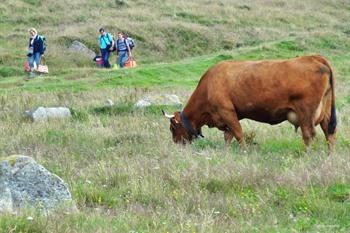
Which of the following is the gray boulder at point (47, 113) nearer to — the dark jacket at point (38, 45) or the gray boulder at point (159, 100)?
the gray boulder at point (159, 100)

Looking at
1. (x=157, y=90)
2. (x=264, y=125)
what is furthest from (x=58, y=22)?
(x=264, y=125)

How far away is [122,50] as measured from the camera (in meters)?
29.2

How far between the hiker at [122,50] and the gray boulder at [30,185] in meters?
21.2

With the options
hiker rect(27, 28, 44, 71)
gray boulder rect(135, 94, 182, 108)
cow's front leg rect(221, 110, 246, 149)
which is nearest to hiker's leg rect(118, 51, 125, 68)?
hiker rect(27, 28, 44, 71)

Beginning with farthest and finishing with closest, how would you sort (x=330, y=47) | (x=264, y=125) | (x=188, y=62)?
(x=330, y=47), (x=188, y=62), (x=264, y=125)

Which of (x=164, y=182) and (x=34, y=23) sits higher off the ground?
(x=164, y=182)

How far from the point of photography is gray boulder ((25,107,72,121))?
14451 mm

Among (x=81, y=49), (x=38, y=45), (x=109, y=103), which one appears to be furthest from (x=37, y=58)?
(x=109, y=103)

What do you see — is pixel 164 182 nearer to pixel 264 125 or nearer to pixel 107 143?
pixel 107 143

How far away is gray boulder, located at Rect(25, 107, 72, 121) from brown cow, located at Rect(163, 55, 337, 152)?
10.7 feet

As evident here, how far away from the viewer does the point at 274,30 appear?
40750 mm

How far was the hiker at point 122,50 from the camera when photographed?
28.7 metres

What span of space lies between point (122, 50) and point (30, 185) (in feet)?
71.7

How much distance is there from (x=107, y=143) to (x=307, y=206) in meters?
4.86
